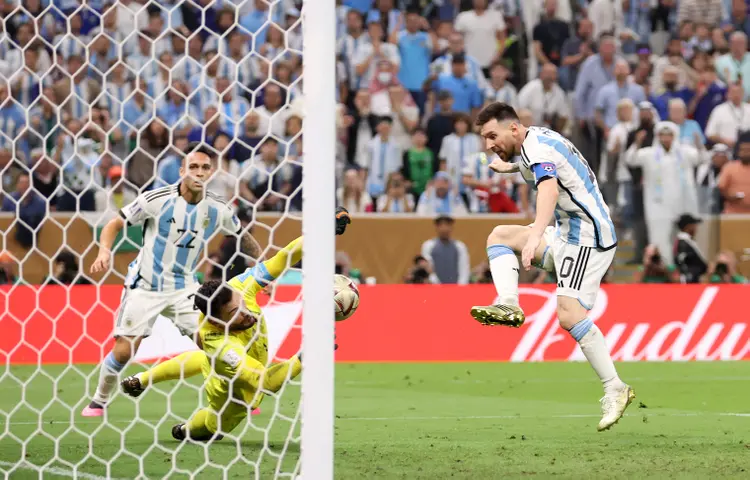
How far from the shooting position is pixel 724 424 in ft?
26.7

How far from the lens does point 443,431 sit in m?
7.84

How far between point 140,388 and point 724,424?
3.79 m

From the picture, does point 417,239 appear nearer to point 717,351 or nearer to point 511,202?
point 511,202

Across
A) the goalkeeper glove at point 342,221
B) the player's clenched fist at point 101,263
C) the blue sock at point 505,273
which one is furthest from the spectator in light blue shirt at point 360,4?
the goalkeeper glove at point 342,221

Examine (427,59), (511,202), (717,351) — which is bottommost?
(717,351)

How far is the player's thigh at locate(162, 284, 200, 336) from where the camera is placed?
9.30m

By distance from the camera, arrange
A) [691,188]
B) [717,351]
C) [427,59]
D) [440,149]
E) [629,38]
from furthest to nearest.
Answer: [629,38] → [427,59] → [440,149] → [691,188] → [717,351]

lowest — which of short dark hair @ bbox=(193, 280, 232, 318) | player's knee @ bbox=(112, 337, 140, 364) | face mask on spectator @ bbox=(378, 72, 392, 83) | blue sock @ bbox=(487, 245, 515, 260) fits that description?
player's knee @ bbox=(112, 337, 140, 364)

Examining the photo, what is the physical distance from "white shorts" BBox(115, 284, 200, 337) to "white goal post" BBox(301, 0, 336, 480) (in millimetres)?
4257

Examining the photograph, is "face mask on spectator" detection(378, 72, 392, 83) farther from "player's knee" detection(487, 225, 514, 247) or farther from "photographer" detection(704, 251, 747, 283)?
"player's knee" detection(487, 225, 514, 247)

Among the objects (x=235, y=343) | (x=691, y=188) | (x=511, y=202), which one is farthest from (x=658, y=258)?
(x=235, y=343)

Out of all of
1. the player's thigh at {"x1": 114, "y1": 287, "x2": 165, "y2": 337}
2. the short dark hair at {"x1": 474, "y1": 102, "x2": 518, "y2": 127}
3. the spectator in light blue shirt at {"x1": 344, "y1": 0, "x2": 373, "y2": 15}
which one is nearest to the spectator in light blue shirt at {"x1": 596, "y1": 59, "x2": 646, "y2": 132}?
the spectator in light blue shirt at {"x1": 344, "y1": 0, "x2": 373, "y2": 15}

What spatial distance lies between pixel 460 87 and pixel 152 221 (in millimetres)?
8313

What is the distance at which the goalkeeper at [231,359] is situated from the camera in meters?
6.74
